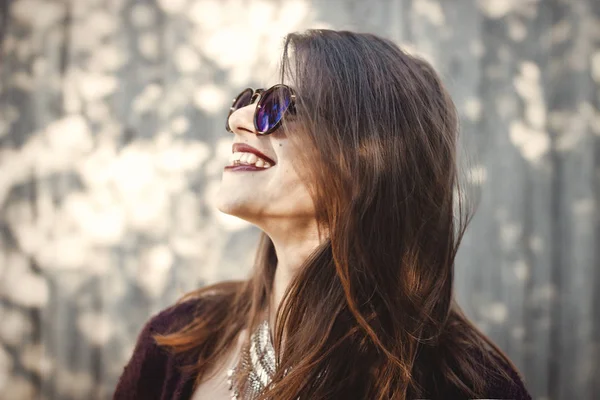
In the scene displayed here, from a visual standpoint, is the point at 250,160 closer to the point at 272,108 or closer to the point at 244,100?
the point at 272,108

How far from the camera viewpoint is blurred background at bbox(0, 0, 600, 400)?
2492mm

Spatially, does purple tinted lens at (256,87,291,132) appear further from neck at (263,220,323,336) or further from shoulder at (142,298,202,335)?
shoulder at (142,298,202,335)

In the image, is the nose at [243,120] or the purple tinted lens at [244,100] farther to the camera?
the purple tinted lens at [244,100]

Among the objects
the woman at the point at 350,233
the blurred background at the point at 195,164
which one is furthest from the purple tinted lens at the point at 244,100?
the blurred background at the point at 195,164

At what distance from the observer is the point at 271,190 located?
1238mm

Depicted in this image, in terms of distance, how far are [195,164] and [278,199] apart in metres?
1.60

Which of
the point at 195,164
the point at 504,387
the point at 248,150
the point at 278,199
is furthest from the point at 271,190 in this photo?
the point at 195,164

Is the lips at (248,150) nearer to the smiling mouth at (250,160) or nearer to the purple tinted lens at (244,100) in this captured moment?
the smiling mouth at (250,160)

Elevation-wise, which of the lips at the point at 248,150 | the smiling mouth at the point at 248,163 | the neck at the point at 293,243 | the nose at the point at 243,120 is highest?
the nose at the point at 243,120

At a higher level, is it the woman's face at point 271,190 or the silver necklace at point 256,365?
the woman's face at point 271,190

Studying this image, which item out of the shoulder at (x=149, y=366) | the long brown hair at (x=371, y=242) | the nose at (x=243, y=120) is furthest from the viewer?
the shoulder at (x=149, y=366)

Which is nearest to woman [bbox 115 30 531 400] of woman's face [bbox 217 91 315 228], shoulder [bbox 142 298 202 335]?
woman's face [bbox 217 91 315 228]

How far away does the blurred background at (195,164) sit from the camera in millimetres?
2492

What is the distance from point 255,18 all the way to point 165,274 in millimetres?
1648
